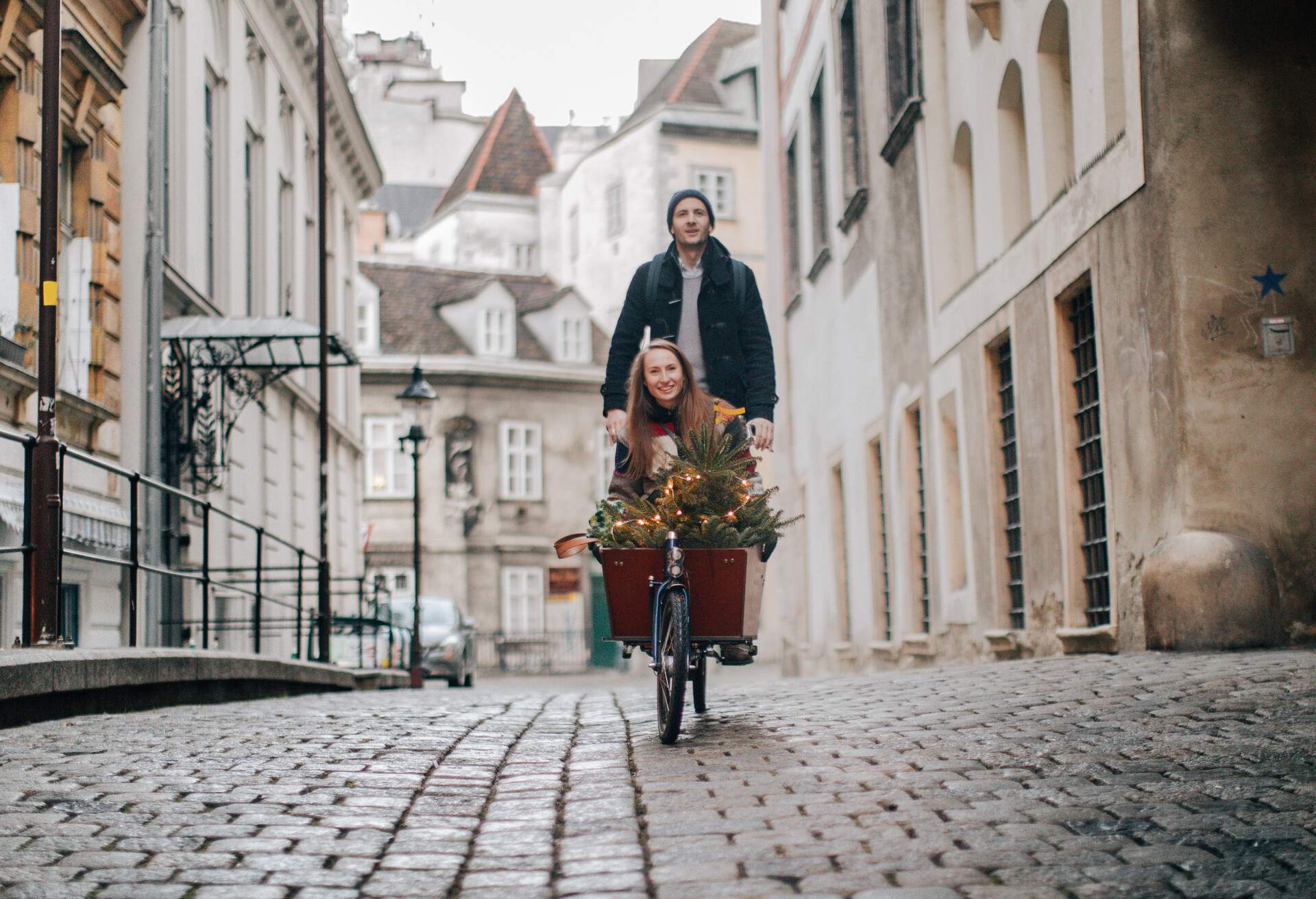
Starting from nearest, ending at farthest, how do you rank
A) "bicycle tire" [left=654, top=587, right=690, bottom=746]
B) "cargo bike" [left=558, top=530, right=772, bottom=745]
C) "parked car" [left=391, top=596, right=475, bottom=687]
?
1. "bicycle tire" [left=654, top=587, right=690, bottom=746]
2. "cargo bike" [left=558, top=530, right=772, bottom=745]
3. "parked car" [left=391, top=596, right=475, bottom=687]

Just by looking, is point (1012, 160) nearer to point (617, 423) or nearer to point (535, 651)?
point (617, 423)

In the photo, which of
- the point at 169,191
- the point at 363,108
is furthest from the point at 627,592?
the point at 363,108

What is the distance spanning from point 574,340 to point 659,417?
4495cm

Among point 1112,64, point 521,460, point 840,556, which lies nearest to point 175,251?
point 840,556

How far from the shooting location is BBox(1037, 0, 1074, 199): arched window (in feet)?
43.3

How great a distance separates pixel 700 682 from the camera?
8.21 meters

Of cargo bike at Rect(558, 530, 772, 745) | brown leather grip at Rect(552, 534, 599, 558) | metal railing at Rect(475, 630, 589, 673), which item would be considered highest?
brown leather grip at Rect(552, 534, 599, 558)

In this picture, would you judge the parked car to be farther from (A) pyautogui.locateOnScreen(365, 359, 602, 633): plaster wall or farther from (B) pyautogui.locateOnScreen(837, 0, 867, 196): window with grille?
(A) pyautogui.locateOnScreen(365, 359, 602, 633): plaster wall

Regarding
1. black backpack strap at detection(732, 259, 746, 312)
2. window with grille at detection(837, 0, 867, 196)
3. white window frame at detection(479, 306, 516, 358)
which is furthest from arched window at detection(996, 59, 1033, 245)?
white window frame at detection(479, 306, 516, 358)

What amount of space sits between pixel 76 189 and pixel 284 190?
12611 millimetres

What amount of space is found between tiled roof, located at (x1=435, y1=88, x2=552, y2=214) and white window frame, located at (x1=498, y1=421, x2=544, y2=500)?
16591mm

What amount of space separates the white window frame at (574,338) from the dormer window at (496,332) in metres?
1.59

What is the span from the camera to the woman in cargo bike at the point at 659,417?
25.2 feet

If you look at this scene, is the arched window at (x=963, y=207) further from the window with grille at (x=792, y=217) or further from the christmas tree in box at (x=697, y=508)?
the window with grille at (x=792, y=217)
